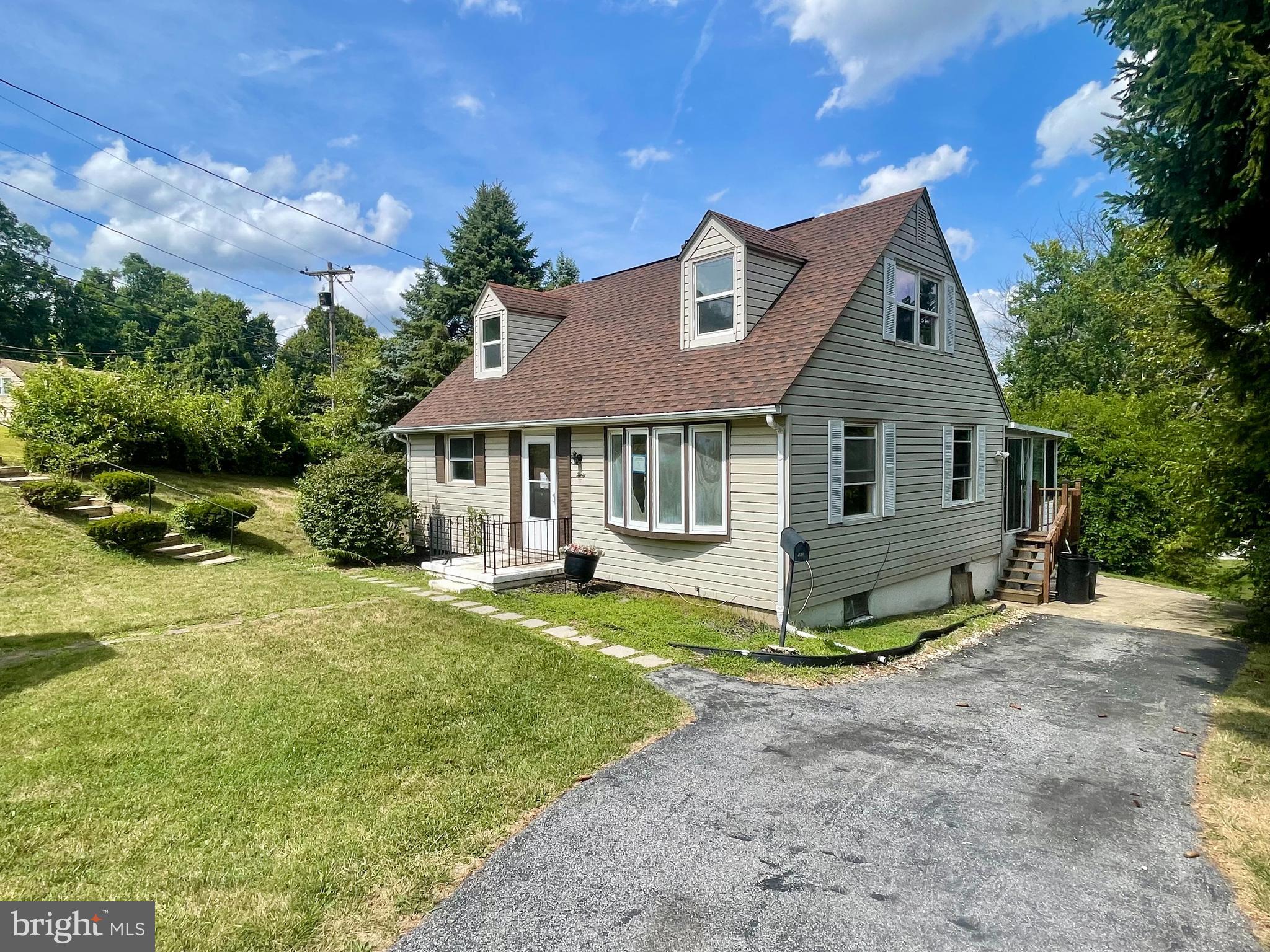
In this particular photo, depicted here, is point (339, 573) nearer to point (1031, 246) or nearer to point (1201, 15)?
point (1201, 15)

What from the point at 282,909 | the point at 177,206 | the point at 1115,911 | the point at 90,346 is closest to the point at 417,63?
the point at 177,206

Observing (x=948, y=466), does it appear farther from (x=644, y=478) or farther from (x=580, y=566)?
(x=580, y=566)

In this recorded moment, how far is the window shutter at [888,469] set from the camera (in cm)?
1046

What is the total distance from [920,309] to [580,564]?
7.90m

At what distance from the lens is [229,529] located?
534 inches

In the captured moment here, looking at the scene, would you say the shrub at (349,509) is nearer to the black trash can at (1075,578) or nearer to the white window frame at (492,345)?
the white window frame at (492,345)

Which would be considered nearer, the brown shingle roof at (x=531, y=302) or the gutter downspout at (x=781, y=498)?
the gutter downspout at (x=781, y=498)

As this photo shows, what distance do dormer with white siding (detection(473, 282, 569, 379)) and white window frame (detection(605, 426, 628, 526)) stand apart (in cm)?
505

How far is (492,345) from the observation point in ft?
50.2

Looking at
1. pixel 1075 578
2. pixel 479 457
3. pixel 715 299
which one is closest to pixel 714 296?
pixel 715 299

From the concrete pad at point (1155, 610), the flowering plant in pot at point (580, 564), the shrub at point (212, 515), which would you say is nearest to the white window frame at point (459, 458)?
the shrub at point (212, 515)

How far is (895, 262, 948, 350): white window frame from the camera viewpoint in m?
11.0

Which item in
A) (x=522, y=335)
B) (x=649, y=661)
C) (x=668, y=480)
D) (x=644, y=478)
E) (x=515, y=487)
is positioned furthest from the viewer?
(x=522, y=335)

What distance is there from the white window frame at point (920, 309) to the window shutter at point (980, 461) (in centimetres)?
247
